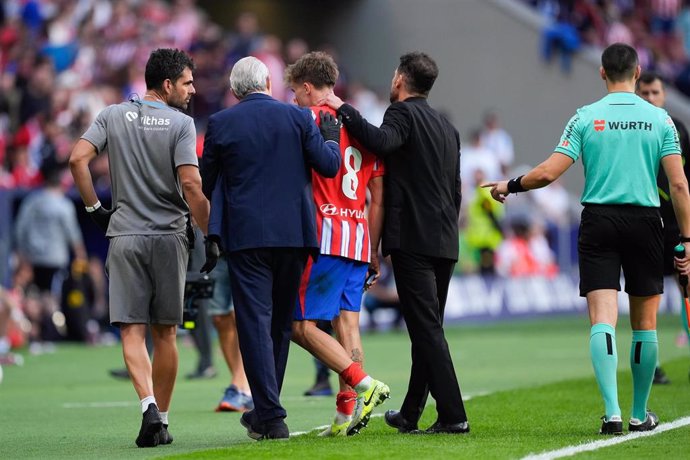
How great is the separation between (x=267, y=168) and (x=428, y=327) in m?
1.40

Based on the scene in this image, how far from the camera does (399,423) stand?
918cm

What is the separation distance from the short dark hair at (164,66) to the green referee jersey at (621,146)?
243 centimetres

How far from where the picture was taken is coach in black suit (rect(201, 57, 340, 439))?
8547mm

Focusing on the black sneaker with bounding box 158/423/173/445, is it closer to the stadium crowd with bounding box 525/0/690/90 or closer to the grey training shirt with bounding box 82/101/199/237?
the grey training shirt with bounding box 82/101/199/237

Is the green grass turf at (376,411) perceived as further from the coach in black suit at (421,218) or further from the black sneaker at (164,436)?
the coach in black suit at (421,218)

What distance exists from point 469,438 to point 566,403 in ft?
8.28

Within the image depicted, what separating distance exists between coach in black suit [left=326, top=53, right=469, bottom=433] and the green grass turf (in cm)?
45

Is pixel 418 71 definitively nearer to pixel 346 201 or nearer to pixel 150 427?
pixel 346 201

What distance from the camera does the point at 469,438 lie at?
8633 mm

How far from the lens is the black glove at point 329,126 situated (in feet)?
28.7

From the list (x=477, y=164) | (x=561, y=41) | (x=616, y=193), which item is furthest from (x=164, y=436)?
(x=561, y=41)

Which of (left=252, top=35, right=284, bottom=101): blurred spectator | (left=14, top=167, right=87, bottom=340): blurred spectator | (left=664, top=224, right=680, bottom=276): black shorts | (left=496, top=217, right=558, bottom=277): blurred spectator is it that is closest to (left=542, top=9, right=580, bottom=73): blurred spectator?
(left=496, top=217, right=558, bottom=277): blurred spectator

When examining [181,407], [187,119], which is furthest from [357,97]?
[187,119]

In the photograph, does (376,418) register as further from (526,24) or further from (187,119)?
(526,24)
